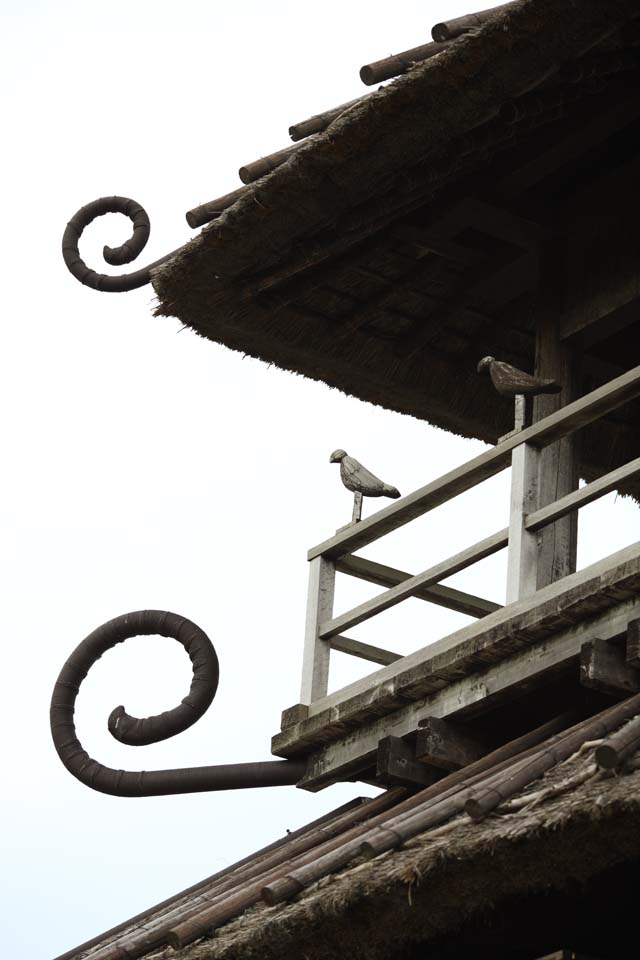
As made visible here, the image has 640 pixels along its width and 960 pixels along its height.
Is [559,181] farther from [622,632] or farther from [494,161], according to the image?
[622,632]

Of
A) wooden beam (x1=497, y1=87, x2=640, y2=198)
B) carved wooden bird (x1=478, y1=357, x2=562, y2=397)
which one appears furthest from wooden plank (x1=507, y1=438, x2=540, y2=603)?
wooden beam (x1=497, y1=87, x2=640, y2=198)

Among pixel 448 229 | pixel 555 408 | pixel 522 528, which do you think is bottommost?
pixel 522 528

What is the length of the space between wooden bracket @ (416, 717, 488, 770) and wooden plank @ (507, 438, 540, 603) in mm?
594

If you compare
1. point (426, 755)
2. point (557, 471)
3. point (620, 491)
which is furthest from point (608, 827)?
point (620, 491)

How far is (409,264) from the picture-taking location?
10.0m

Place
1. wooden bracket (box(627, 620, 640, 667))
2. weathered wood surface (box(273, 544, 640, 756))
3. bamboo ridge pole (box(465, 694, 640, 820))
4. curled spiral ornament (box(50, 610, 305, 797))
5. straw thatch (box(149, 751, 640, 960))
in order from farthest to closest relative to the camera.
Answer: curled spiral ornament (box(50, 610, 305, 797)), weathered wood surface (box(273, 544, 640, 756)), wooden bracket (box(627, 620, 640, 667)), bamboo ridge pole (box(465, 694, 640, 820)), straw thatch (box(149, 751, 640, 960))

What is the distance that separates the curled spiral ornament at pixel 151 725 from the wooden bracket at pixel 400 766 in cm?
73

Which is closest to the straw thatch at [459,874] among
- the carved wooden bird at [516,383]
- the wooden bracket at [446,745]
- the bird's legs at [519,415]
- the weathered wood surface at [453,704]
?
the weathered wood surface at [453,704]

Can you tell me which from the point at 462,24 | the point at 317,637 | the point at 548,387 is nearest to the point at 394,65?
the point at 462,24

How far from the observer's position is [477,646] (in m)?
8.14

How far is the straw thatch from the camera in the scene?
20.8ft

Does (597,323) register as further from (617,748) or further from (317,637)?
(617,748)

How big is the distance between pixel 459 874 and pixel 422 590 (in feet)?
8.12

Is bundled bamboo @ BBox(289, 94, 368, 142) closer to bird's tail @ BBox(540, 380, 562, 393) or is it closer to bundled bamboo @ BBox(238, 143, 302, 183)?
bundled bamboo @ BBox(238, 143, 302, 183)
